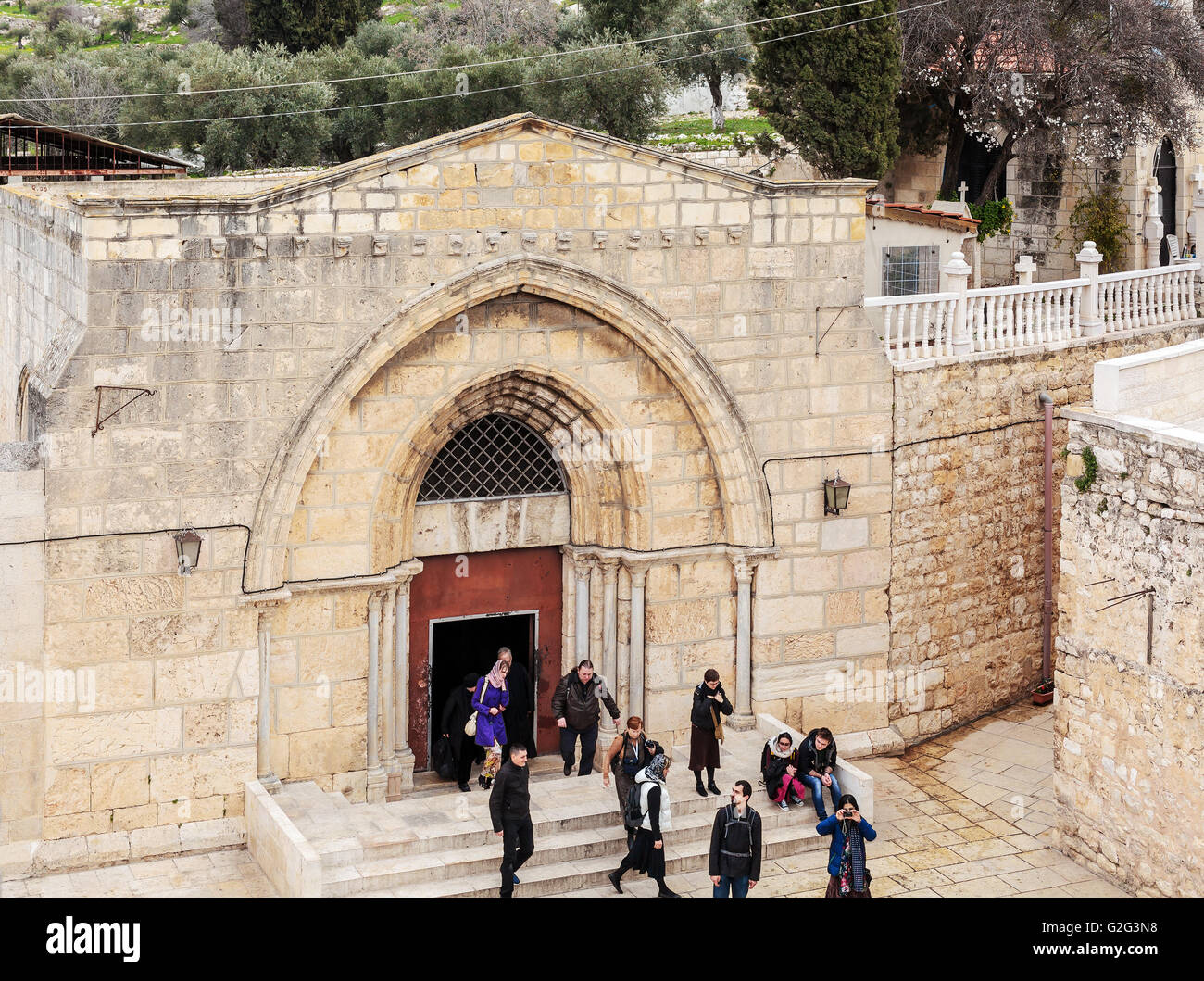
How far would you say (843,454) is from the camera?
51.1ft

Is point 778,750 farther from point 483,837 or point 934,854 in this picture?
point 483,837

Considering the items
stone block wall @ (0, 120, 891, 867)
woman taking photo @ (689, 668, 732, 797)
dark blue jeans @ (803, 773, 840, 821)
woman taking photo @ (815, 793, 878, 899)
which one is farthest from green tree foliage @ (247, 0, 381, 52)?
woman taking photo @ (815, 793, 878, 899)

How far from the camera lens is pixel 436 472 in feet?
48.1

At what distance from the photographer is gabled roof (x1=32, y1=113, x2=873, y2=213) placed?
41.4 feet

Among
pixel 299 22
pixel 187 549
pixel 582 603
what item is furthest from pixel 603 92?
pixel 187 549

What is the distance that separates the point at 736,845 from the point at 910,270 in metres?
11.9

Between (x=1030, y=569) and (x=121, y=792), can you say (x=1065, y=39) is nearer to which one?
(x=1030, y=569)

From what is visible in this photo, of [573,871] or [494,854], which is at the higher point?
[494,854]

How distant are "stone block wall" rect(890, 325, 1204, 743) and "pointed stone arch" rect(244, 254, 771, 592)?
189 cm

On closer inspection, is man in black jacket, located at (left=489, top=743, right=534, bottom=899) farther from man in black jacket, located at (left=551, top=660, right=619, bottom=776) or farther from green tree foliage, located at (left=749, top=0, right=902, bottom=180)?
green tree foliage, located at (left=749, top=0, right=902, bottom=180)

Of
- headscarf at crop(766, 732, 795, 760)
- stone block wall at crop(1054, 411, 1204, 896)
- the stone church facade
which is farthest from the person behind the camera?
headscarf at crop(766, 732, 795, 760)

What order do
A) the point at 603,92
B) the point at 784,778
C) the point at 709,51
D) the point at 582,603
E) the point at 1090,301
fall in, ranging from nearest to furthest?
the point at 784,778 < the point at 582,603 < the point at 1090,301 < the point at 603,92 < the point at 709,51

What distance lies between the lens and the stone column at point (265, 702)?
1342 centimetres

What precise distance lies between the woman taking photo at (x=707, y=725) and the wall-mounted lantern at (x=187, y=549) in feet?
14.3
